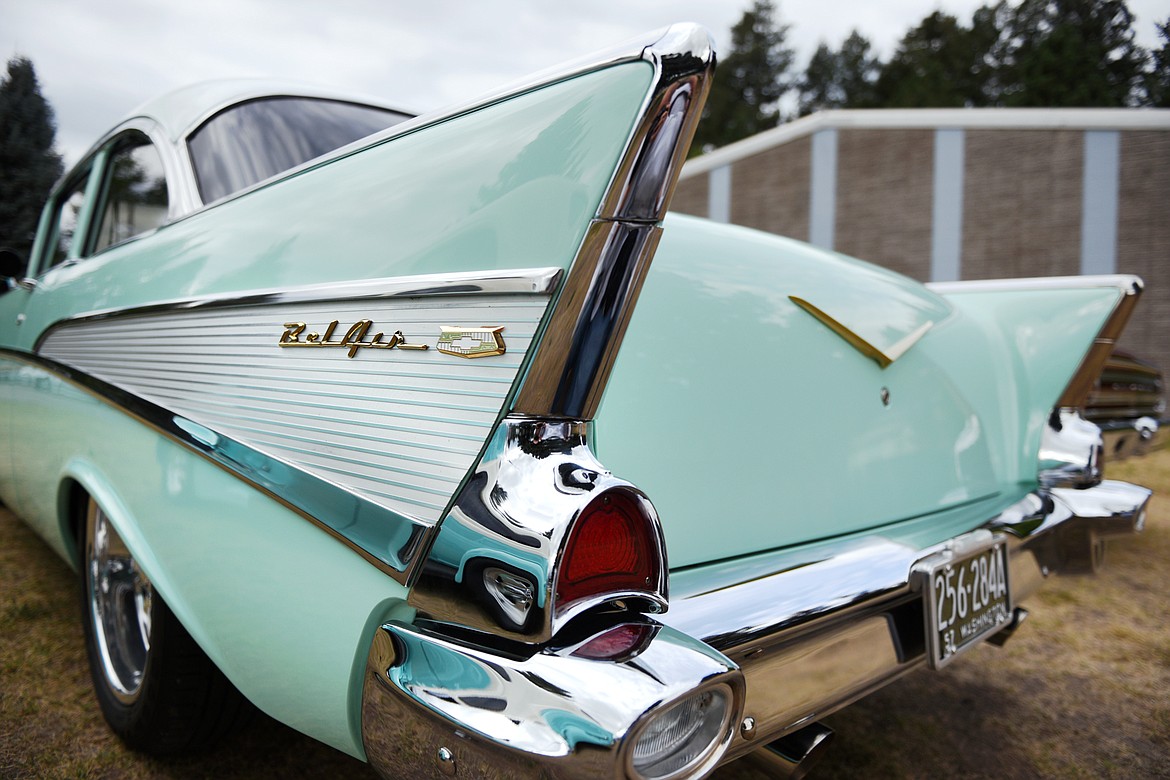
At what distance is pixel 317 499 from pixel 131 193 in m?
1.82

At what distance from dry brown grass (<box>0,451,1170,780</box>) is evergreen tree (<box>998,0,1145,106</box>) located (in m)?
11.0

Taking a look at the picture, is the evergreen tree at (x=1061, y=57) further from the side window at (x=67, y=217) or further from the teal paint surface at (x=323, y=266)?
the teal paint surface at (x=323, y=266)

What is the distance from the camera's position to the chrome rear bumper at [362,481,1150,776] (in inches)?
31.1

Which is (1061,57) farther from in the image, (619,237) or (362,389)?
(362,389)

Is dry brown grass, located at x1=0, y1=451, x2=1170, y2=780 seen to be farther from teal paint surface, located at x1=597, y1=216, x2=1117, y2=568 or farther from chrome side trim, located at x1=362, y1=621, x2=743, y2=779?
chrome side trim, located at x1=362, y1=621, x2=743, y2=779

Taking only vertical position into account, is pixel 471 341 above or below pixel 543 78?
below

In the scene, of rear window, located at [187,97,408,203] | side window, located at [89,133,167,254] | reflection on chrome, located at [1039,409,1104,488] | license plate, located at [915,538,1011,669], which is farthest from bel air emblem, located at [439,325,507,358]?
reflection on chrome, located at [1039,409,1104,488]

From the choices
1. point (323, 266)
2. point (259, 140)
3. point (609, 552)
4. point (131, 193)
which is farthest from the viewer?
point (131, 193)

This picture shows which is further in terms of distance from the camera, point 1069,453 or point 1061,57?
point 1061,57

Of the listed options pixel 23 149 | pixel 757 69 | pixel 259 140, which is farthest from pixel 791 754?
pixel 757 69

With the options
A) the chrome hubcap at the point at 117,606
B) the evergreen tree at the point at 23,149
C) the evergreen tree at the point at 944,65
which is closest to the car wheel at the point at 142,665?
the chrome hubcap at the point at 117,606

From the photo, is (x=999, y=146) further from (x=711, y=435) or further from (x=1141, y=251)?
(x=711, y=435)

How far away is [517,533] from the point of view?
33.9 inches

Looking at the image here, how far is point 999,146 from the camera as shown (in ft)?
48.1
